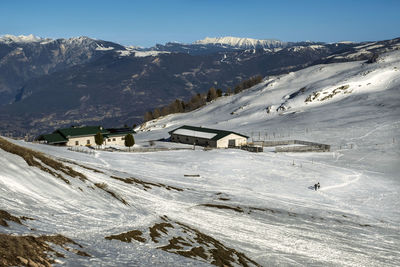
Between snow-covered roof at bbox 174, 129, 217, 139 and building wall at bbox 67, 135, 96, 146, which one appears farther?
building wall at bbox 67, 135, 96, 146

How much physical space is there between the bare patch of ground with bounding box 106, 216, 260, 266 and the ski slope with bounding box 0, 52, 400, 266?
1.36ft

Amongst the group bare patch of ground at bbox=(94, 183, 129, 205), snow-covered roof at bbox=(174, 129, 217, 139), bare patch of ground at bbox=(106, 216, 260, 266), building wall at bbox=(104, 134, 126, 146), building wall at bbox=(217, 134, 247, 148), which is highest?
snow-covered roof at bbox=(174, 129, 217, 139)

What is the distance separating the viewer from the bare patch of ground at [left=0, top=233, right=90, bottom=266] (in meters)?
15.6

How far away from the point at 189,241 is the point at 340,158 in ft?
211

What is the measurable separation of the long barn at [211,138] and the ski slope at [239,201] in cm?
2072

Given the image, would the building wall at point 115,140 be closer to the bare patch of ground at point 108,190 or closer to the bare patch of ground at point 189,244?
the bare patch of ground at point 108,190

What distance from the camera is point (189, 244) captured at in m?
26.3

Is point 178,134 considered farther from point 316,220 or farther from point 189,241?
point 189,241

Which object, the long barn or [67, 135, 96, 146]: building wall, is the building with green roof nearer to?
[67, 135, 96, 146]: building wall

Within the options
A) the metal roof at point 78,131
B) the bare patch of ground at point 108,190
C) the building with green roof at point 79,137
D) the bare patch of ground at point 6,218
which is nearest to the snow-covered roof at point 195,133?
the building with green roof at point 79,137

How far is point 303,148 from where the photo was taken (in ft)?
309

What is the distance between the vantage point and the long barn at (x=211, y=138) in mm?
107688

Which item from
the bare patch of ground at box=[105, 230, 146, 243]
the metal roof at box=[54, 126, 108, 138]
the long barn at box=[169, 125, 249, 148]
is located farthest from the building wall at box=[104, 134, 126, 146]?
the bare patch of ground at box=[105, 230, 146, 243]

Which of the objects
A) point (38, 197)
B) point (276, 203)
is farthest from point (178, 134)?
point (38, 197)
